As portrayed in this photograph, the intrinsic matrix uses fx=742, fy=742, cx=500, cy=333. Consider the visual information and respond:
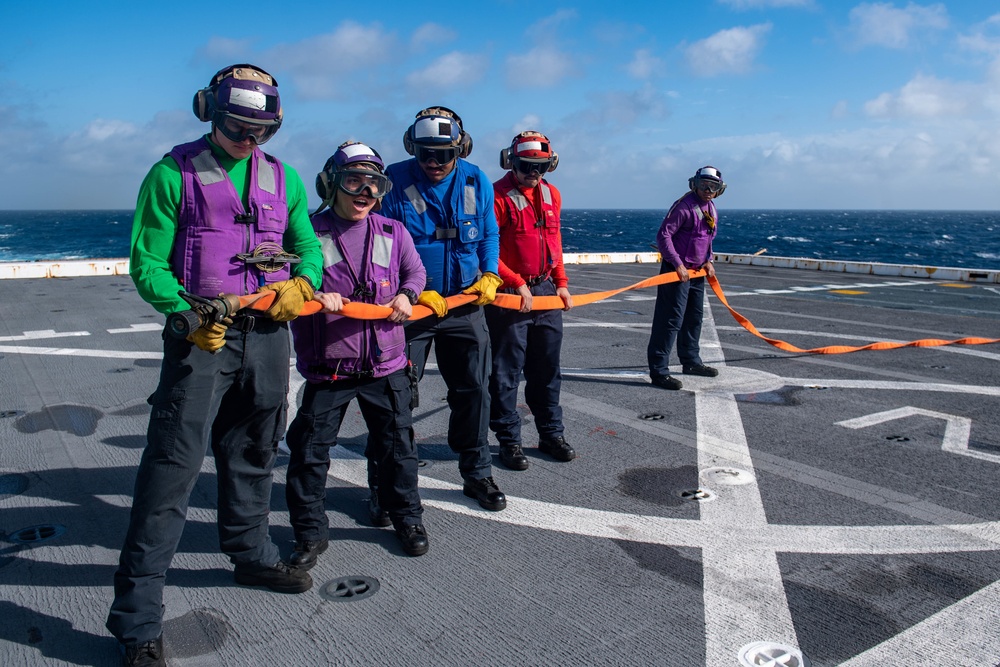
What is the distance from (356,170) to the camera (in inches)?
141

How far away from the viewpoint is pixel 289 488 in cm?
369

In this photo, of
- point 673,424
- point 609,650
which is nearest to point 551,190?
point 673,424

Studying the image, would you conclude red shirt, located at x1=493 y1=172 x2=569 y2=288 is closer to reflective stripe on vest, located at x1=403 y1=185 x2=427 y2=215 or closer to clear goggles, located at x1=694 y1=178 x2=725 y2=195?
reflective stripe on vest, located at x1=403 y1=185 x2=427 y2=215

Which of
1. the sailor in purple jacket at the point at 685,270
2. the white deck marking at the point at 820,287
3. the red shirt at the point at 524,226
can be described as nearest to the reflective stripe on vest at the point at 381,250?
the red shirt at the point at 524,226

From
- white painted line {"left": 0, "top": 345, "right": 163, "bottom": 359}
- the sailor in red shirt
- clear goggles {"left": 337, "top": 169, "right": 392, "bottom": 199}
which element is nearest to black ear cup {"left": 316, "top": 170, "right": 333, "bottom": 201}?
clear goggles {"left": 337, "top": 169, "right": 392, "bottom": 199}

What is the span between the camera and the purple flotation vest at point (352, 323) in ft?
12.1

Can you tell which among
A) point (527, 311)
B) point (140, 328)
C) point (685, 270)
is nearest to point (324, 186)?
point (527, 311)

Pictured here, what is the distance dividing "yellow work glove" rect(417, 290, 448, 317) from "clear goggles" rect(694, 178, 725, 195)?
14.3 ft

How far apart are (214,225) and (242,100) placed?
1.73ft

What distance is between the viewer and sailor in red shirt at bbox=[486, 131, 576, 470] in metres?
5.14

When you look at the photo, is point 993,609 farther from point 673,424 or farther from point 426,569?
point 673,424

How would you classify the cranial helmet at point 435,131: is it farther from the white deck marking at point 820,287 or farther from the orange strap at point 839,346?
the white deck marking at point 820,287

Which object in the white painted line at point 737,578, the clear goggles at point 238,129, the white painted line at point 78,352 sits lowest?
the white painted line at point 737,578

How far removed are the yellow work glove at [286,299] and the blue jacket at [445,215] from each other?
1.20 metres
